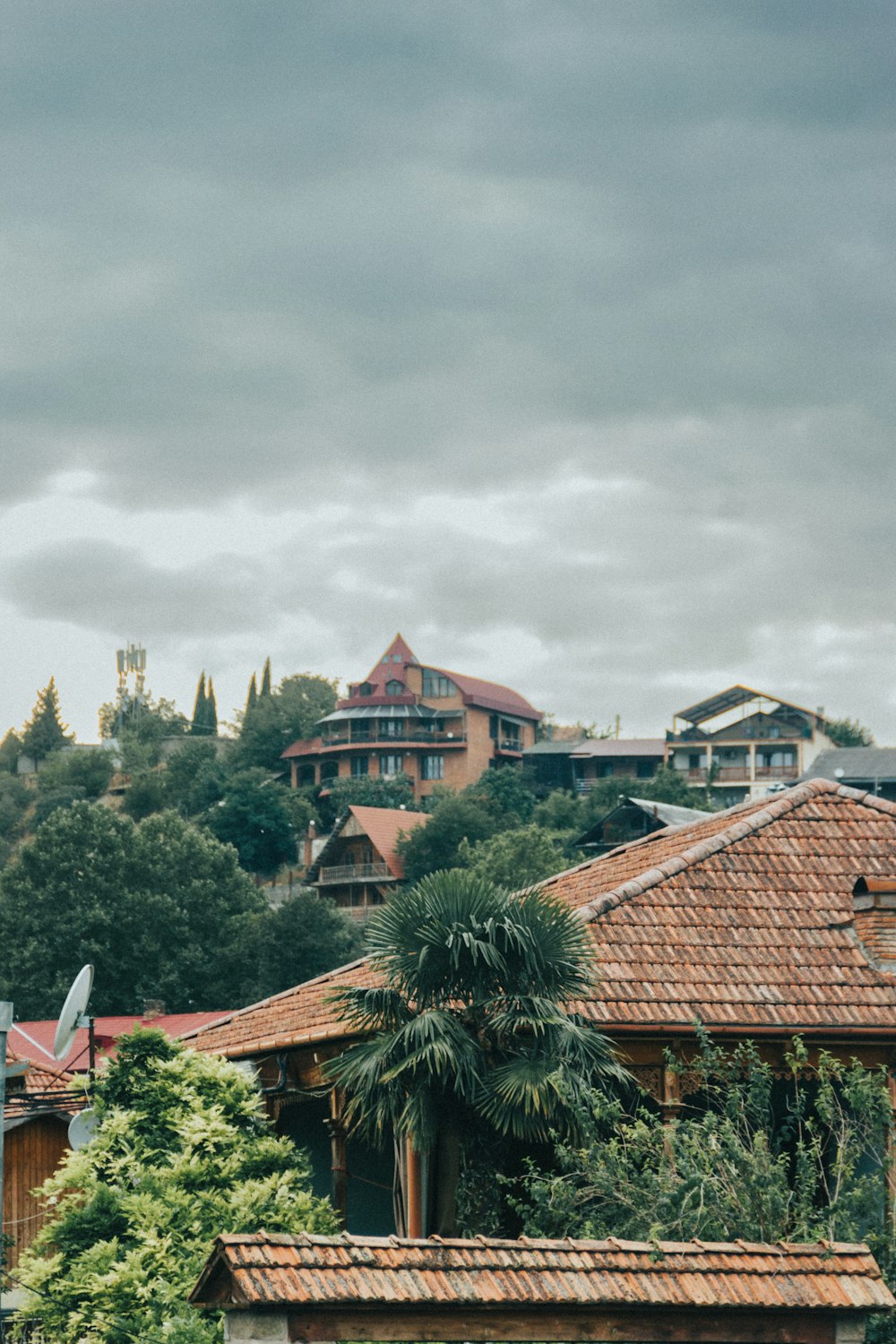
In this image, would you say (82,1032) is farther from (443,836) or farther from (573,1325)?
(443,836)

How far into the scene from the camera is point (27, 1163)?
27203 mm

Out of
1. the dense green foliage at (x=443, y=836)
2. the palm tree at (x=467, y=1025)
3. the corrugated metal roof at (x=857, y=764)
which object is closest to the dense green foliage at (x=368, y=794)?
the dense green foliage at (x=443, y=836)

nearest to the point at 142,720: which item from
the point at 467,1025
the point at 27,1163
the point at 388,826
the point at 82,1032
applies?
the point at 388,826

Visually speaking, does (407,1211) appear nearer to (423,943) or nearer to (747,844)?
(423,943)

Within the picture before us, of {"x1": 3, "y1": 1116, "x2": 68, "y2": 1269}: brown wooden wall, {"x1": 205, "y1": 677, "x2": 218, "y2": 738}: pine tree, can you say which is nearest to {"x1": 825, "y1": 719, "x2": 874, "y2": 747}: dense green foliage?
{"x1": 205, "y1": 677, "x2": 218, "y2": 738}: pine tree

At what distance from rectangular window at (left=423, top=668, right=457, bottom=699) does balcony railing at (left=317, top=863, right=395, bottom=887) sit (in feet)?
79.4

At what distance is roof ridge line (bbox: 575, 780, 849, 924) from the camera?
58.4 feet

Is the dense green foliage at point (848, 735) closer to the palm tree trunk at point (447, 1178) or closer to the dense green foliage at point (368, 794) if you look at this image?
the dense green foliage at point (368, 794)

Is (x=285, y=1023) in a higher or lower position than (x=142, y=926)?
lower

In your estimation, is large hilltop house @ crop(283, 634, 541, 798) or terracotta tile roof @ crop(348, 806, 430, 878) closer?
A: terracotta tile roof @ crop(348, 806, 430, 878)

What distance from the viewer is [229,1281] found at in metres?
8.36

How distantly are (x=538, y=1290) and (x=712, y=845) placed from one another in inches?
423

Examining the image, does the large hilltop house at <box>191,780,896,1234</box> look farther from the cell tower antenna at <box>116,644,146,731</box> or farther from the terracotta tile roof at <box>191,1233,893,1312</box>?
the cell tower antenna at <box>116,644,146,731</box>

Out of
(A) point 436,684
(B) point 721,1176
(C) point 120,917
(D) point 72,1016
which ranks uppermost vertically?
(A) point 436,684
